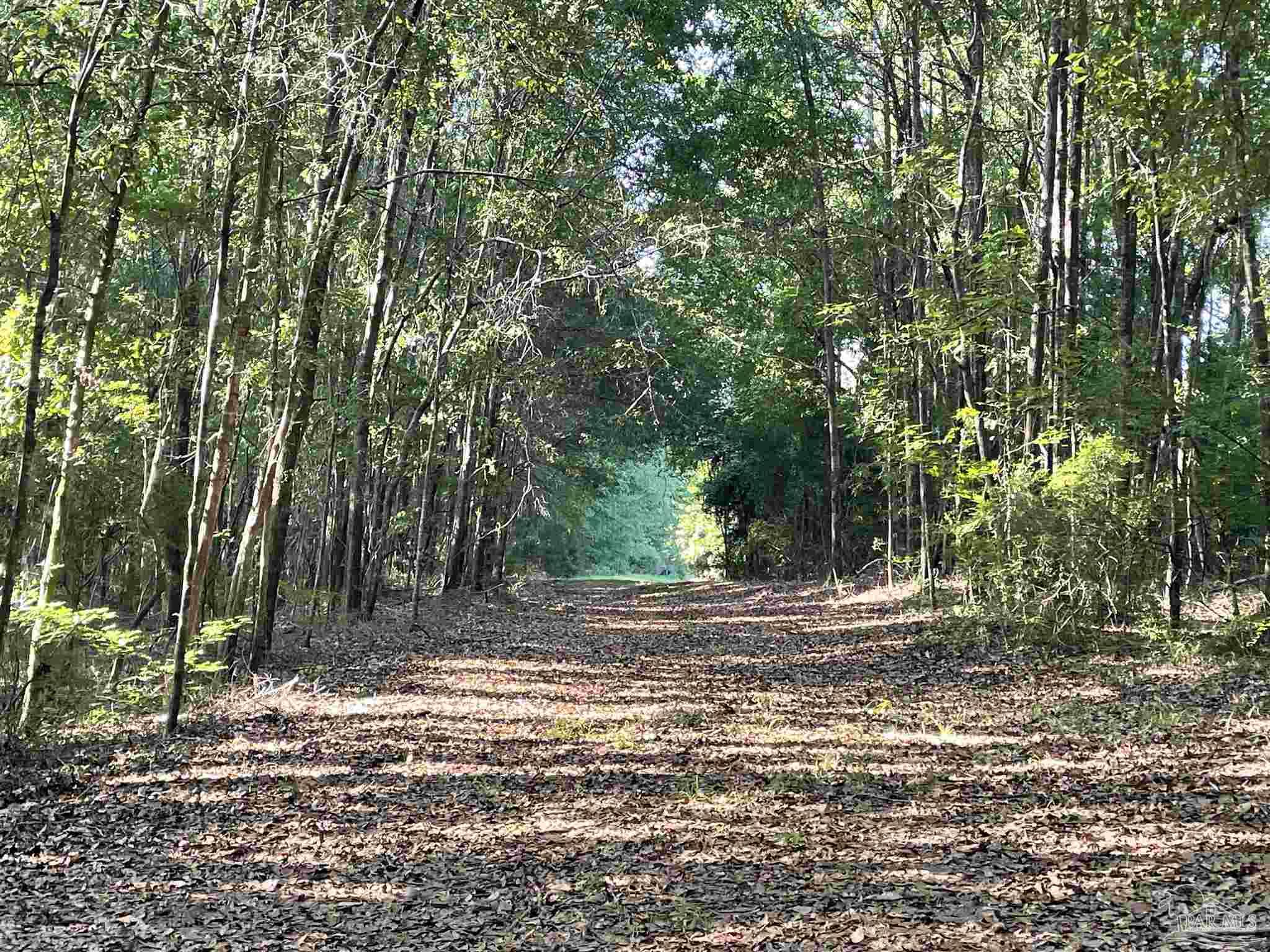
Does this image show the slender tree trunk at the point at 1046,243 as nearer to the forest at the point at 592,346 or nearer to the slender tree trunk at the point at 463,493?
the forest at the point at 592,346

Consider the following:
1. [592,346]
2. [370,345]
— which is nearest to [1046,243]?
[370,345]

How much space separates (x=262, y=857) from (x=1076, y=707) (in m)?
6.82

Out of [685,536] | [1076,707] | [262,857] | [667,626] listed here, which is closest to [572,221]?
[667,626]

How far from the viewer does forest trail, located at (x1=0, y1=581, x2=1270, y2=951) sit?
182 inches

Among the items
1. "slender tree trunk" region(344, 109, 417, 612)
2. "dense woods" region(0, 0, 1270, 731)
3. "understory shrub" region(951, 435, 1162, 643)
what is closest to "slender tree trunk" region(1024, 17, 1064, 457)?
"dense woods" region(0, 0, 1270, 731)

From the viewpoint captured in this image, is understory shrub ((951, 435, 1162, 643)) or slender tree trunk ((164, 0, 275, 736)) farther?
understory shrub ((951, 435, 1162, 643))

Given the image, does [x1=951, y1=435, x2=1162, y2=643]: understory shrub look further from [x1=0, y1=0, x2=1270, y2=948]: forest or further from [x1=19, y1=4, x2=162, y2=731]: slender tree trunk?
[x1=19, y1=4, x2=162, y2=731]: slender tree trunk

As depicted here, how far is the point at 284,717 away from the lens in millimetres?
9422

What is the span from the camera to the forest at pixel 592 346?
Result: 25.6ft

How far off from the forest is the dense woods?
95 mm

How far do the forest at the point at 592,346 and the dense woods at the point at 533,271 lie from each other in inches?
3.8

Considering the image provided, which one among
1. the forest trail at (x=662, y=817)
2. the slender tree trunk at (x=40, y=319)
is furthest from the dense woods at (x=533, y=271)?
the forest trail at (x=662, y=817)

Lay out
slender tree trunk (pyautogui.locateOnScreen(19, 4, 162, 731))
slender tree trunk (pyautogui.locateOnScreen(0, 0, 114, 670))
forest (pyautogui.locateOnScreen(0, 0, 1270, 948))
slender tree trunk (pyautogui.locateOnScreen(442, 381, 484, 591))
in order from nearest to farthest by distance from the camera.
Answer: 1. slender tree trunk (pyautogui.locateOnScreen(0, 0, 114, 670))
2. slender tree trunk (pyautogui.locateOnScreen(19, 4, 162, 731))
3. forest (pyautogui.locateOnScreen(0, 0, 1270, 948))
4. slender tree trunk (pyautogui.locateOnScreen(442, 381, 484, 591))

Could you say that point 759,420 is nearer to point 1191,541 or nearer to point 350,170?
point 1191,541
